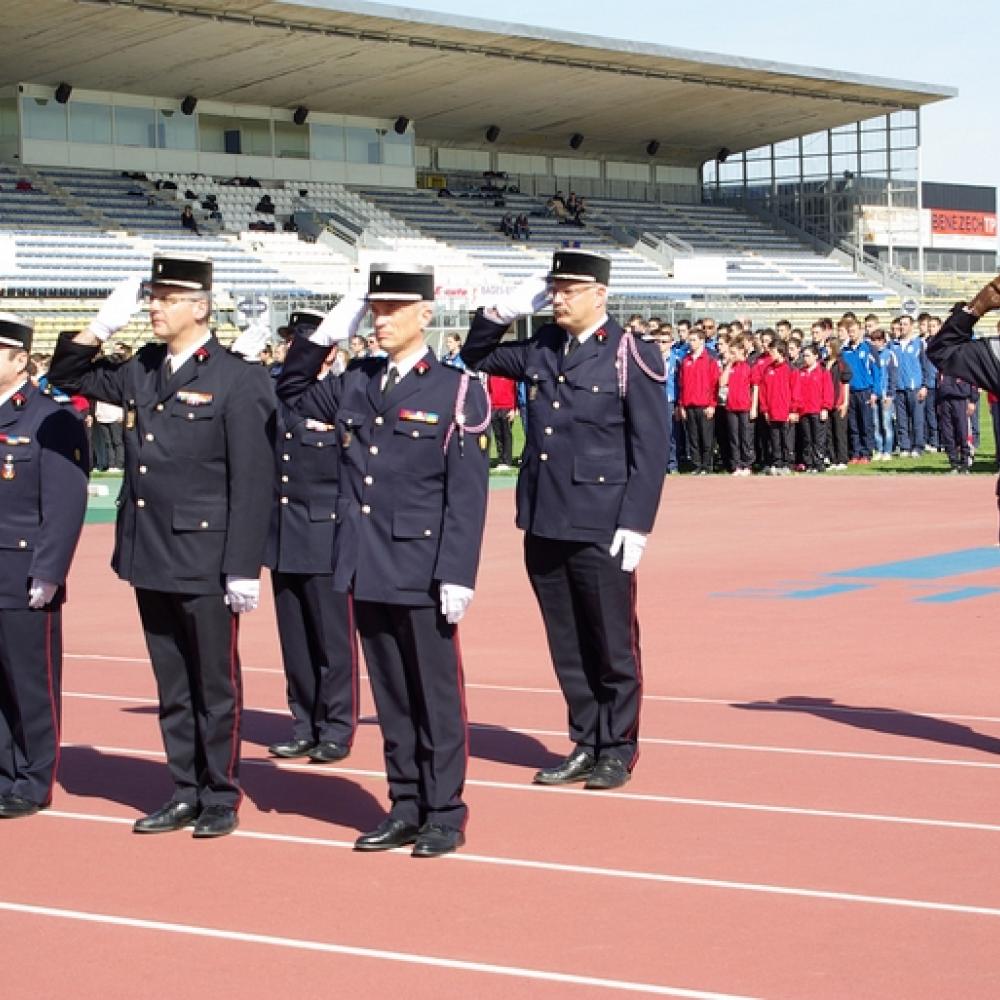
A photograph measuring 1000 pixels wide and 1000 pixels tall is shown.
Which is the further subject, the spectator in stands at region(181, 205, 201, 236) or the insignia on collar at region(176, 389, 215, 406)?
Answer: the spectator in stands at region(181, 205, 201, 236)

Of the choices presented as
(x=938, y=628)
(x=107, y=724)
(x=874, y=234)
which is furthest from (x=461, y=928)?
(x=874, y=234)

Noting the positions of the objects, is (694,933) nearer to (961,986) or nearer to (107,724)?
(961,986)

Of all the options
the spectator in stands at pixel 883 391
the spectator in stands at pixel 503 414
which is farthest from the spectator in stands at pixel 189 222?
the spectator in stands at pixel 883 391

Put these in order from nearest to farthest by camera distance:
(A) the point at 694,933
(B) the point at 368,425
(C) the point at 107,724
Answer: (A) the point at 694,933 → (B) the point at 368,425 → (C) the point at 107,724

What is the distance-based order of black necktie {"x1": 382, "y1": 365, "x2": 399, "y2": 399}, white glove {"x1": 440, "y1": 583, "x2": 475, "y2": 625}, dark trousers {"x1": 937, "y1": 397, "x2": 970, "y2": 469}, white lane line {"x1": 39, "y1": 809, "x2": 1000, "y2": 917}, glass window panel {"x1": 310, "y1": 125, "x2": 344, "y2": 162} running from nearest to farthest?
white lane line {"x1": 39, "y1": 809, "x2": 1000, "y2": 917} → white glove {"x1": 440, "y1": 583, "x2": 475, "y2": 625} → black necktie {"x1": 382, "y1": 365, "x2": 399, "y2": 399} → dark trousers {"x1": 937, "y1": 397, "x2": 970, "y2": 469} → glass window panel {"x1": 310, "y1": 125, "x2": 344, "y2": 162}

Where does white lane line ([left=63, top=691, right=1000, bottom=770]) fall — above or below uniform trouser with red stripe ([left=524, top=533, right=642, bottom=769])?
below

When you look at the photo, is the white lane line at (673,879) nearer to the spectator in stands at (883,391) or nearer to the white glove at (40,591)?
the white glove at (40,591)

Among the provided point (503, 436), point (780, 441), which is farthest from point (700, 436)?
point (503, 436)

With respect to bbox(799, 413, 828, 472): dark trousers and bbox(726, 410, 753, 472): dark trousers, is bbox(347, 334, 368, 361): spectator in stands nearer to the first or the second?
bbox(726, 410, 753, 472): dark trousers

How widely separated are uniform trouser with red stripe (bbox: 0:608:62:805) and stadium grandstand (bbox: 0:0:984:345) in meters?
25.5

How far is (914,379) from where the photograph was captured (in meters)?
26.6

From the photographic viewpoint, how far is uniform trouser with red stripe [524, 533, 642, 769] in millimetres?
7715

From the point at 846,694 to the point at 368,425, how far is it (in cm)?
379

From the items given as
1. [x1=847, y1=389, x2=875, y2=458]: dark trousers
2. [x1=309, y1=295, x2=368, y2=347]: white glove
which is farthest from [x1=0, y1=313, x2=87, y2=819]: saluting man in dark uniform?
[x1=847, y1=389, x2=875, y2=458]: dark trousers
